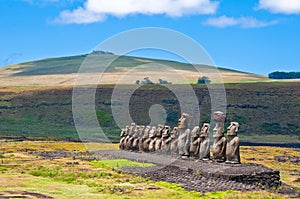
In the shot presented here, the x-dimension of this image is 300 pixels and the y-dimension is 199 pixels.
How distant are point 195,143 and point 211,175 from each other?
7135mm

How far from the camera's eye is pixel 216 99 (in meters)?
130

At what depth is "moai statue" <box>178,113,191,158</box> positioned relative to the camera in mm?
37094

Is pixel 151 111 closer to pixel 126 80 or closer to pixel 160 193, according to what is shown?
pixel 126 80

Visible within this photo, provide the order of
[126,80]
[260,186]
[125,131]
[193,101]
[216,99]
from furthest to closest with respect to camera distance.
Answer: [126,80], [216,99], [193,101], [125,131], [260,186]

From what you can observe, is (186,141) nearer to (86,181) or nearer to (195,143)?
(195,143)

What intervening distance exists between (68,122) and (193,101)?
26651 mm

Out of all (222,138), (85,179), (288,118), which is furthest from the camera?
(288,118)

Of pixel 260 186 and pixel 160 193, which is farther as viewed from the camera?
pixel 260 186

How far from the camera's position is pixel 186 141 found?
37344 mm

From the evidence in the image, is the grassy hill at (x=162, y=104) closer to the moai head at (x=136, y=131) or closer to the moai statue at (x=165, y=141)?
the moai head at (x=136, y=131)

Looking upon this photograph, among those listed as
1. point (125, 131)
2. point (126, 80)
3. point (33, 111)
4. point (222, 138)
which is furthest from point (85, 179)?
point (126, 80)

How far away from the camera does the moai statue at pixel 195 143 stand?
36.3 m

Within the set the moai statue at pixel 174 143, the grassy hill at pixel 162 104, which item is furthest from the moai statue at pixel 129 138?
the grassy hill at pixel 162 104

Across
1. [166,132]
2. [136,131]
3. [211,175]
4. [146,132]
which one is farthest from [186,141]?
[136,131]
